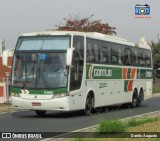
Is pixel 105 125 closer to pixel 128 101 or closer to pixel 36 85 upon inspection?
pixel 36 85

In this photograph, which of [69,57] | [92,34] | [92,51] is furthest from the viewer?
[92,34]

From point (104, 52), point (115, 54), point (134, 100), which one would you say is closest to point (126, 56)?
point (115, 54)

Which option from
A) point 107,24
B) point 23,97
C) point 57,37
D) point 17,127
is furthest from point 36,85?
point 107,24

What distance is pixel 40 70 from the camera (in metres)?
20.5

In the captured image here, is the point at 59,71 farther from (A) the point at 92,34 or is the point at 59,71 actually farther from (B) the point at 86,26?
(B) the point at 86,26

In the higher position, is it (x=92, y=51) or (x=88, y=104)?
(x=92, y=51)

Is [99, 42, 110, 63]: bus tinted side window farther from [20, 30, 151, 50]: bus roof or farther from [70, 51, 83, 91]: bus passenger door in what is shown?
[70, 51, 83, 91]: bus passenger door

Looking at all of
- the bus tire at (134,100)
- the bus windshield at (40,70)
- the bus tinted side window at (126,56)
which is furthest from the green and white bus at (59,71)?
the bus tire at (134,100)

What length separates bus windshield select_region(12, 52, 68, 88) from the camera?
66.4 feet

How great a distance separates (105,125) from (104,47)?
1072cm

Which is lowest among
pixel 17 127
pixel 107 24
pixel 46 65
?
pixel 17 127

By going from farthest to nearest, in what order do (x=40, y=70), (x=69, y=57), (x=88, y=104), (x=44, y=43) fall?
(x=88, y=104) < (x=44, y=43) < (x=40, y=70) < (x=69, y=57)

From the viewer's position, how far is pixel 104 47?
24.0 metres

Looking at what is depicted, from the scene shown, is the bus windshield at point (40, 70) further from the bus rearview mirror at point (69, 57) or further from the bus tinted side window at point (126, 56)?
the bus tinted side window at point (126, 56)
